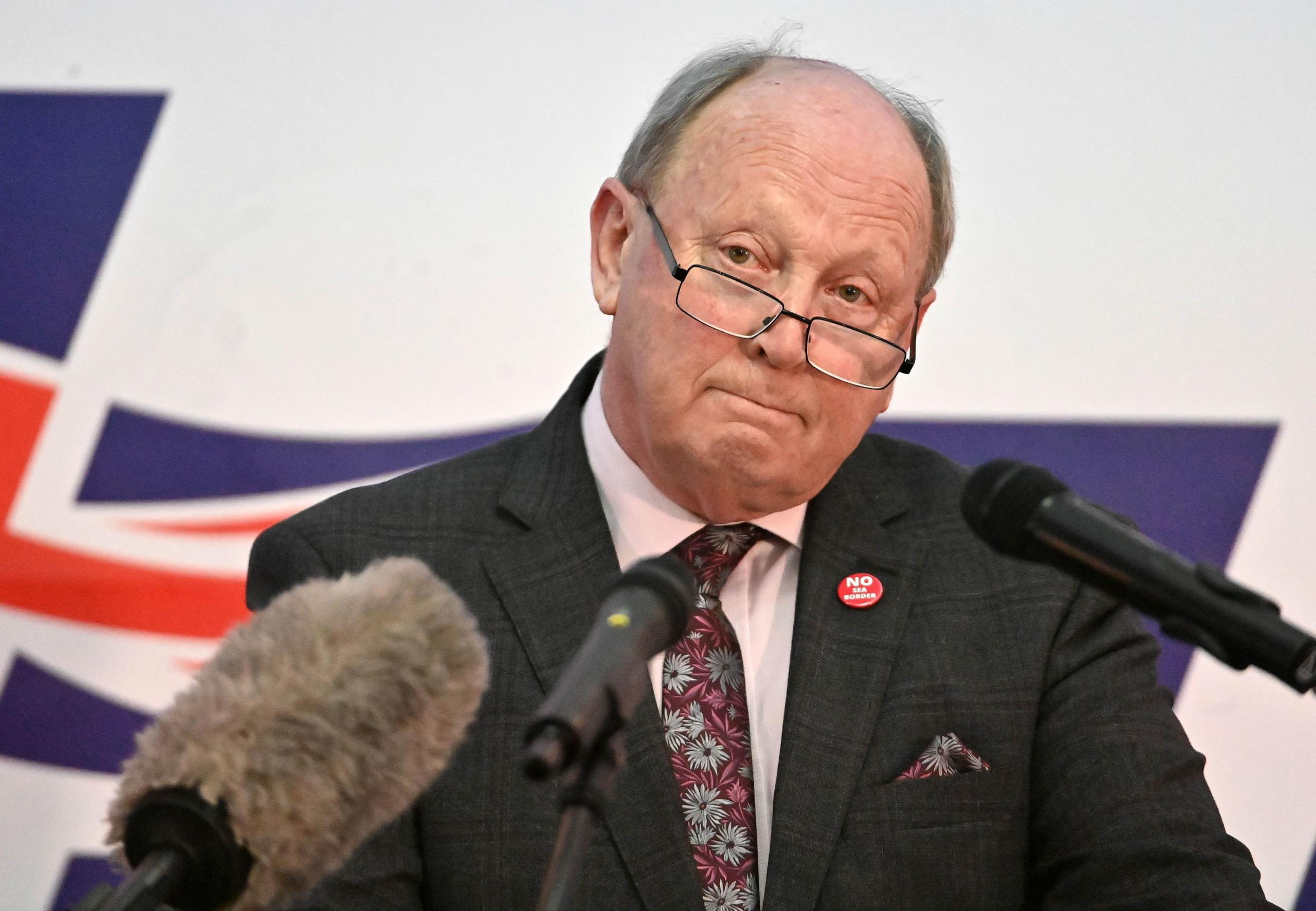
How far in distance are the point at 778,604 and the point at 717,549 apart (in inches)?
5.8

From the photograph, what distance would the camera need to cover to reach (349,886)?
6.45 feet

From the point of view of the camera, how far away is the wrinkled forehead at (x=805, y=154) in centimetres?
223

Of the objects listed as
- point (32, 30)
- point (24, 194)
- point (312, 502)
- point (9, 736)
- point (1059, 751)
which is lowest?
point (9, 736)

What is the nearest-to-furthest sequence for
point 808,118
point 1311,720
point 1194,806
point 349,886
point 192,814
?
point 192,814, point 349,886, point 1194,806, point 808,118, point 1311,720

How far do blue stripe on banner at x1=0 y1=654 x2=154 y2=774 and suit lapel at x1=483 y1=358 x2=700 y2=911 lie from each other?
1.15m

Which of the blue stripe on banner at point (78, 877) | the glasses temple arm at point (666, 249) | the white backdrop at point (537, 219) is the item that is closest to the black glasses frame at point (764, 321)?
the glasses temple arm at point (666, 249)

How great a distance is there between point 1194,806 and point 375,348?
75.5 inches

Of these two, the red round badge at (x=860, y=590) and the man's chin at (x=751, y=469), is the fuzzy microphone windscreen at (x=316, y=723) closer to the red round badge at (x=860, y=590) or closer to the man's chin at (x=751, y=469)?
the man's chin at (x=751, y=469)

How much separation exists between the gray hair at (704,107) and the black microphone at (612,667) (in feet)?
4.38

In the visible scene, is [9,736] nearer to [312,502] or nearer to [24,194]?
[312,502]

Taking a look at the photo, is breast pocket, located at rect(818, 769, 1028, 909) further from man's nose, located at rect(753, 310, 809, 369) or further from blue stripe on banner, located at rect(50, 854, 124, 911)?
blue stripe on banner, located at rect(50, 854, 124, 911)

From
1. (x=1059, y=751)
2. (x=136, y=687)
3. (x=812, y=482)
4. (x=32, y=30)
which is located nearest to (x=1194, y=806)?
(x=1059, y=751)

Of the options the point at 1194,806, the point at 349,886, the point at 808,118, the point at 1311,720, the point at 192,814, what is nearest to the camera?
the point at 192,814

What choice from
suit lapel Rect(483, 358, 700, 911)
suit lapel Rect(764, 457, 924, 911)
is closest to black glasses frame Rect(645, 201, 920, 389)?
suit lapel Rect(764, 457, 924, 911)
